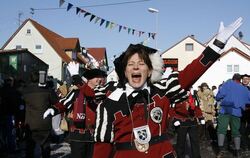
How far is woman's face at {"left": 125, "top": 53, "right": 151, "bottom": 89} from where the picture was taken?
159 inches

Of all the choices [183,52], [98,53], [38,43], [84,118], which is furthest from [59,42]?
[84,118]

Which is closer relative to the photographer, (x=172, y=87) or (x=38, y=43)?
(x=172, y=87)

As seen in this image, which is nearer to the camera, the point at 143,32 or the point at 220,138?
the point at 220,138

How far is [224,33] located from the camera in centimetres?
411

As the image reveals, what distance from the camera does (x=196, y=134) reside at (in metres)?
9.71

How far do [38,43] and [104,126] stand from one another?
174 ft

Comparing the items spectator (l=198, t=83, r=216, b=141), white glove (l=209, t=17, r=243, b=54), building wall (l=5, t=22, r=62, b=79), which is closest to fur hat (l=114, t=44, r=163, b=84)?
white glove (l=209, t=17, r=243, b=54)

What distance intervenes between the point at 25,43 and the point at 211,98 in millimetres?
44449

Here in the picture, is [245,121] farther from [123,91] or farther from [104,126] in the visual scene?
[104,126]

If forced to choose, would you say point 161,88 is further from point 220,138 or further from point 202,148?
point 202,148

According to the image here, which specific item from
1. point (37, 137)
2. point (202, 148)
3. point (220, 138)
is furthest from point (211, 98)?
point (37, 137)

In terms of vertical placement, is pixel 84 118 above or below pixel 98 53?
below

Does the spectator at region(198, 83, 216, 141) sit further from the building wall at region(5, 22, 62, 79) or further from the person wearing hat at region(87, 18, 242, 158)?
the building wall at region(5, 22, 62, 79)

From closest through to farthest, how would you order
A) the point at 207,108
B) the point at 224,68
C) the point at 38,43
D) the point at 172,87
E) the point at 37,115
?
the point at 172,87, the point at 37,115, the point at 207,108, the point at 224,68, the point at 38,43
